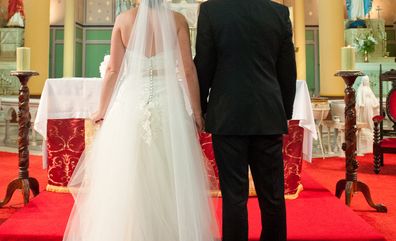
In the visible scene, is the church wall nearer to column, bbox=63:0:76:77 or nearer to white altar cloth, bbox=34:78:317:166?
column, bbox=63:0:76:77

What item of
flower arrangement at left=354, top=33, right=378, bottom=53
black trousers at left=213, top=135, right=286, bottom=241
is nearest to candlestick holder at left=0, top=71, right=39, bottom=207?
black trousers at left=213, top=135, right=286, bottom=241

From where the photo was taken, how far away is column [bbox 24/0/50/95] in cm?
844

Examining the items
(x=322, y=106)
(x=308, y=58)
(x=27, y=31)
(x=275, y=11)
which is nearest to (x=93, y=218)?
(x=275, y=11)

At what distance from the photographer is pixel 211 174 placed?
119 inches

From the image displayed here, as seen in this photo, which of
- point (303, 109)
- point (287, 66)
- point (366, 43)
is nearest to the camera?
point (287, 66)

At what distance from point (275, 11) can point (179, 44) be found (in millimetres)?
617

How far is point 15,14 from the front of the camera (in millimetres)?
13383

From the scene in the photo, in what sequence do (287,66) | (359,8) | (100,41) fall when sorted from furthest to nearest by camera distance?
1. (100,41)
2. (359,8)
3. (287,66)

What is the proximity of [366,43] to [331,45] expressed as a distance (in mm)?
4275

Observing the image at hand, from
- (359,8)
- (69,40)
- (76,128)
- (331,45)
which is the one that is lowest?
(76,128)

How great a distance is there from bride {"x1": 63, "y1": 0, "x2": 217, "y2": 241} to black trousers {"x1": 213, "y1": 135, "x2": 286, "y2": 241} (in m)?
0.25

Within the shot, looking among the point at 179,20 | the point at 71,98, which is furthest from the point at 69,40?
the point at 179,20

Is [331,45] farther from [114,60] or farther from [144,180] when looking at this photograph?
[144,180]

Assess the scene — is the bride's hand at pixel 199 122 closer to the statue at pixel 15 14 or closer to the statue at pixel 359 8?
the statue at pixel 359 8
